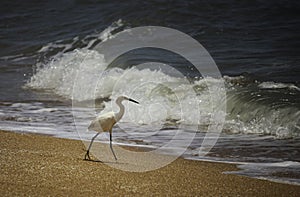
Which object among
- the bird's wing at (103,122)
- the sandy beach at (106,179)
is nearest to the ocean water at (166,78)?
the sandy beach at (106,179)

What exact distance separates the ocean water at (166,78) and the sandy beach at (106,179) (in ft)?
1.28

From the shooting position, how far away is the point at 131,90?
11.2 metres

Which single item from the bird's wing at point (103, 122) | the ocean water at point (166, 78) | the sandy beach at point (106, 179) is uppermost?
the bird's wing at point (103, 122)

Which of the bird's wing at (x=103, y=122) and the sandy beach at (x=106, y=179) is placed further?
the bird's wing at (x=103, y=122)

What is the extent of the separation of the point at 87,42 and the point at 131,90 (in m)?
5.82

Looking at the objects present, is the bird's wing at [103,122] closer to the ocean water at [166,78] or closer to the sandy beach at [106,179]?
the sandy beach at [106,179]

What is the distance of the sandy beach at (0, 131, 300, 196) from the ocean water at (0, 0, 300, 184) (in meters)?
0.39

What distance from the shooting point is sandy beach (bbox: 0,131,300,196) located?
16.1 feet

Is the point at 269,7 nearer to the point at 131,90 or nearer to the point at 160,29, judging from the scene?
the point at 160,29

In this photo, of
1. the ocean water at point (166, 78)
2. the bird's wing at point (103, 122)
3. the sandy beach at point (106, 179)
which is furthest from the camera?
the ocean water at point (166, 78)

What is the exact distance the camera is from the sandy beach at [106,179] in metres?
4.91

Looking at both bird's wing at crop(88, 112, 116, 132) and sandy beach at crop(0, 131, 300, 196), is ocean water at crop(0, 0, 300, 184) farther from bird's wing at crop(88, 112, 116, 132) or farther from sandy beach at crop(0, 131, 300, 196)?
bird's wing at crop(88, 112, 116, 132)

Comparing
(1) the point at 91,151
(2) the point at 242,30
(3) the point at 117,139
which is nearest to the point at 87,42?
(2) the point at 242,30

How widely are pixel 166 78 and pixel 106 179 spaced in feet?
20.6
